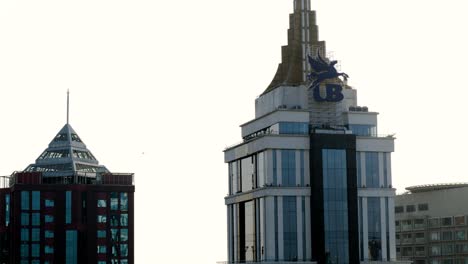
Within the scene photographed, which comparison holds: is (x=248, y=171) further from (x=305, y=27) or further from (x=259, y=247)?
(x=305, y=27)

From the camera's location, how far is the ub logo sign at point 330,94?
185375 mm

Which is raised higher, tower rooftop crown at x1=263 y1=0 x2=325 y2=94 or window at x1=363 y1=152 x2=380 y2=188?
tower rooftop crown at x1=263 y1=0 x2=325 y2=94

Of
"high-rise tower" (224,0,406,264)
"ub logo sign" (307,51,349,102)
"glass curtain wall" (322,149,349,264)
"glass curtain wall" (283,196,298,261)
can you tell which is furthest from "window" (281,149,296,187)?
"ub logo sign" (307,51,349,102)

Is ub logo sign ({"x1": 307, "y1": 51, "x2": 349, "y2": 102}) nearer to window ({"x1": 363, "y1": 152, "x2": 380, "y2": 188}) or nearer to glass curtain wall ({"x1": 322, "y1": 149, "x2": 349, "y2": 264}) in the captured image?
glass curtain wall ({"x1": 322, "y1": 149, "x2": 349, "y2": 264})

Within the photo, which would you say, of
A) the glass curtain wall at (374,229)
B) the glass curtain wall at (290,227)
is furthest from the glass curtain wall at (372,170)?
the glass curtain wall at (290,227)

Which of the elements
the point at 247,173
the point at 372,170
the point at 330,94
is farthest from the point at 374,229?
the point at 247,173

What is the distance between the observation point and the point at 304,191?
182m

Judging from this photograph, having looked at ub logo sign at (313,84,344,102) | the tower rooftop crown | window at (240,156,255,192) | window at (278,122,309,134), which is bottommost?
window at (240,156,255,192)

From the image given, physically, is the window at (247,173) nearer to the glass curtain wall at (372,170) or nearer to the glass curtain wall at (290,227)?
the glass curtain wall at (290,227)

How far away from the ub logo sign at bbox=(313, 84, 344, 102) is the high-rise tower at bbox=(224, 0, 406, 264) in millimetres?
167

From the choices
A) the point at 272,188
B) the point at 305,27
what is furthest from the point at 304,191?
the point at 305,27

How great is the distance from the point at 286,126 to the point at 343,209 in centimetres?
1657

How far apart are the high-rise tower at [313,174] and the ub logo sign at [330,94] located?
6.6 inches

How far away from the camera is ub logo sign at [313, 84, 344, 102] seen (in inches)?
7298
